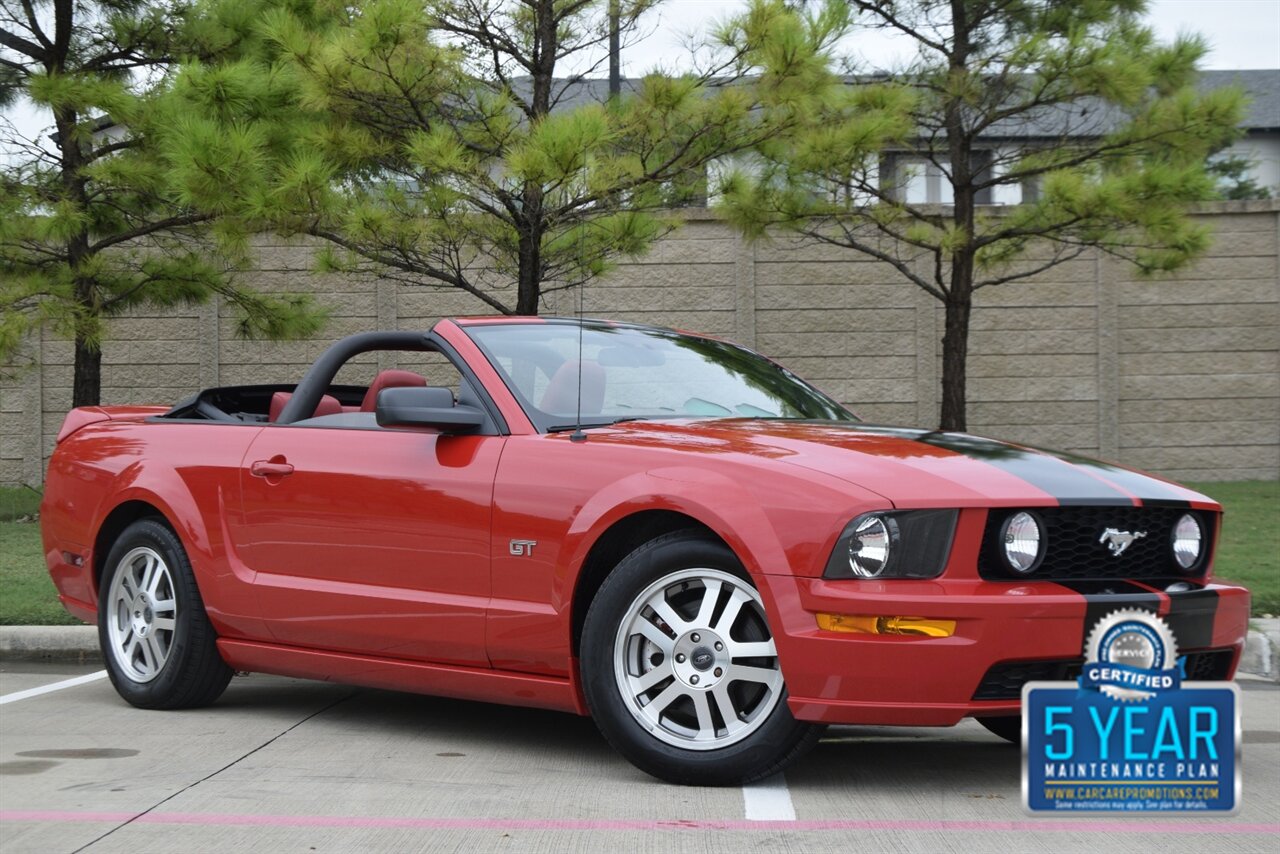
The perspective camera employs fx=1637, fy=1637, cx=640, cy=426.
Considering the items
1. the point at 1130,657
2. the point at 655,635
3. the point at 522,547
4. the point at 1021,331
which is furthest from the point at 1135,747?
the point at 1021,331

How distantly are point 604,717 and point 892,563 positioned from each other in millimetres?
1007

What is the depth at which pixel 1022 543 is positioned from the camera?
4.36 m

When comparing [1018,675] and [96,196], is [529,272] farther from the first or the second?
[1018,675]

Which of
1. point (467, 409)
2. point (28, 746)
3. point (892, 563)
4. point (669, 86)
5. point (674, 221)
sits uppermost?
point (669, 86)

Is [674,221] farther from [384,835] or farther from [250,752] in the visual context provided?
[384,835]

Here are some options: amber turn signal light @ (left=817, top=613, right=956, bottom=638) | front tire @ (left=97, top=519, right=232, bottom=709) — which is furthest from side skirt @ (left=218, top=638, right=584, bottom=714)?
amber turn signal light @ (left=817, top=613, right=956, bottom=638)

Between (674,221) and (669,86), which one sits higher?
(669,86)

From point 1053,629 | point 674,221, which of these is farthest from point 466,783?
point 674,221

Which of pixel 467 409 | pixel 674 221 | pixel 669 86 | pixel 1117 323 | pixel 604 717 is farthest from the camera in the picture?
pixel 1117 323

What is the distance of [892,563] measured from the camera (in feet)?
14.2

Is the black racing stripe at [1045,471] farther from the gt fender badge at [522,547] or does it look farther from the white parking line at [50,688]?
the white parking line at [50,688]

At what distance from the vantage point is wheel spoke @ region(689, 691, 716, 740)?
181 inches

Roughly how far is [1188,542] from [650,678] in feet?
5.28

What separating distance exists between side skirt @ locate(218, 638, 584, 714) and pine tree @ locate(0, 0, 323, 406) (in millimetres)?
Result: 8747
